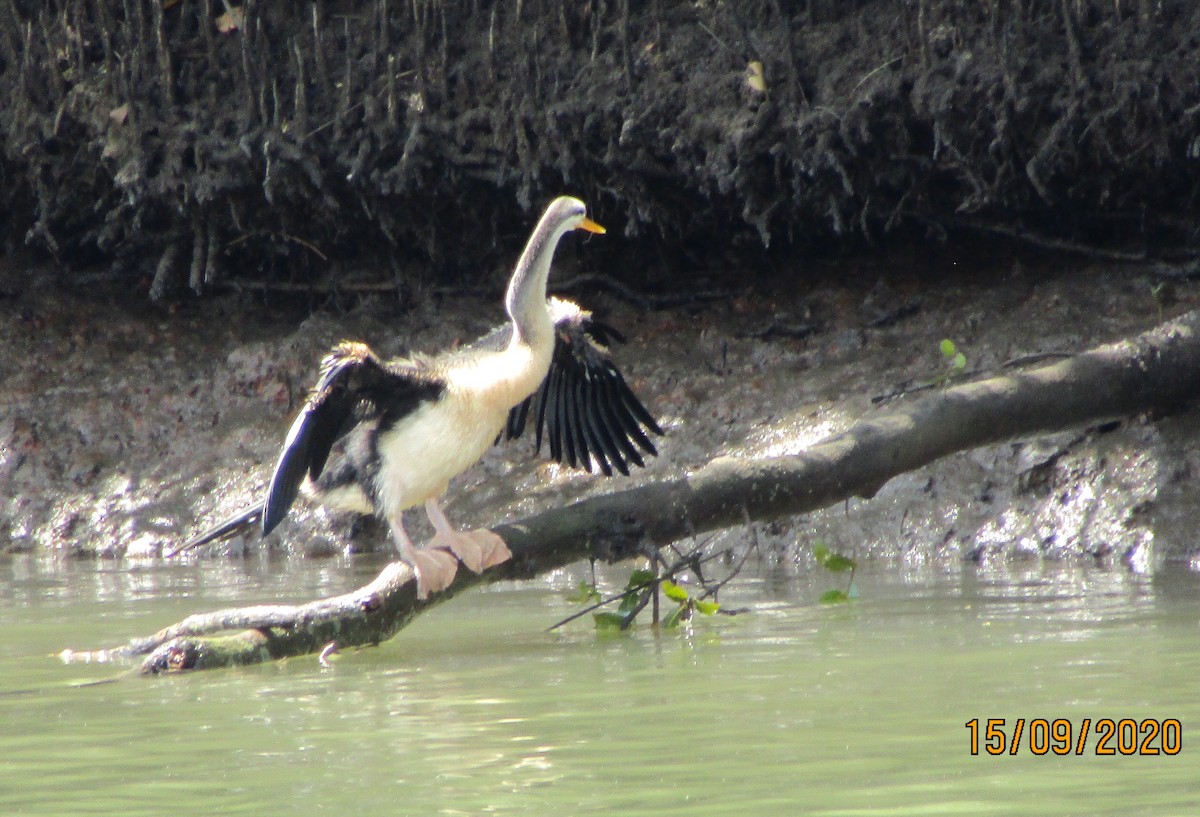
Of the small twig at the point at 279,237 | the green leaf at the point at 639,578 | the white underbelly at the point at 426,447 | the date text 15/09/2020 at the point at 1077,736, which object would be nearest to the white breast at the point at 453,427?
the white underbelly at the point at 426,447

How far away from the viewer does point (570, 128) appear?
8.11m

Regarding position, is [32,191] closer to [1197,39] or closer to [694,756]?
[1197,39]

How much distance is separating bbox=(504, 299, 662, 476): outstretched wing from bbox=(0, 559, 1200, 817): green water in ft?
1.96

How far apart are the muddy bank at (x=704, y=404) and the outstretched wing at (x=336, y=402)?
2527mm

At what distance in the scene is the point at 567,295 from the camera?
8.98 metres

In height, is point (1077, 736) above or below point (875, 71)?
below

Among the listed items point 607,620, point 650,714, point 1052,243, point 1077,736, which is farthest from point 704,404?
point 1077,736

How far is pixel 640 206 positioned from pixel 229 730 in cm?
517

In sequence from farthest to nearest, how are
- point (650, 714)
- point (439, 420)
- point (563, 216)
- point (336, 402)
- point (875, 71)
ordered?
point (875, 71)
point (563, 216)
point (439, 420)
point (336, 402)
point (650, 714)

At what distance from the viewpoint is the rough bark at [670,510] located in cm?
443

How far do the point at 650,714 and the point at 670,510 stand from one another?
127 cm

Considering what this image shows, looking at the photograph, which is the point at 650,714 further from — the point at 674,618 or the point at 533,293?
the point at 533,293

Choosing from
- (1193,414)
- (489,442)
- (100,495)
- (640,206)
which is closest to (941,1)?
(640,206)

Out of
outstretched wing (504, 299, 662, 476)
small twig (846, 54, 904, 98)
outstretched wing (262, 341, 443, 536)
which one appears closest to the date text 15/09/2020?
outstretched wing (262, 341, 443, 536)
